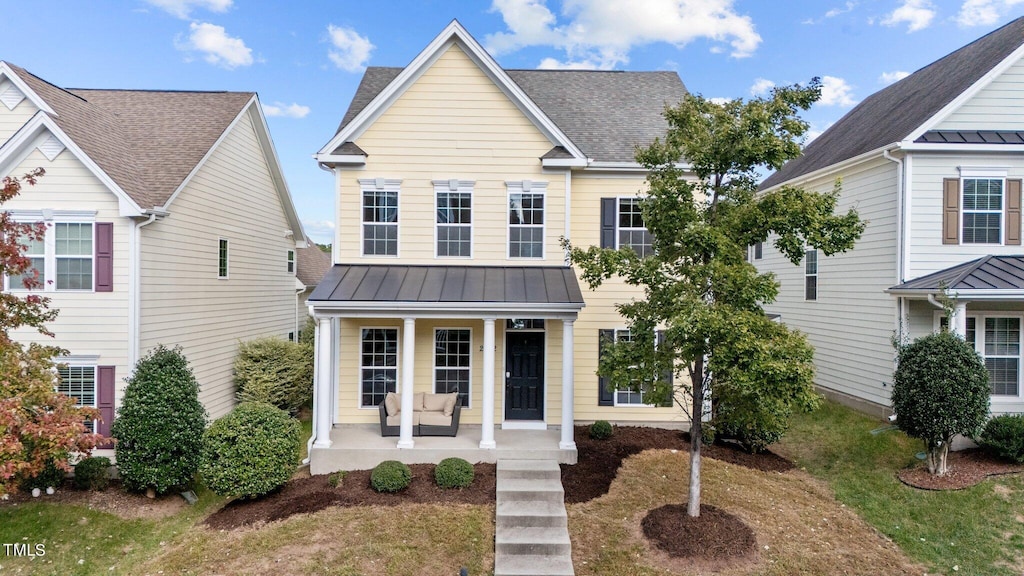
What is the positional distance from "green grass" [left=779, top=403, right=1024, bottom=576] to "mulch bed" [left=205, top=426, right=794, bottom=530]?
47.3 inches

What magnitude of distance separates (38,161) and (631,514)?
47.0ft

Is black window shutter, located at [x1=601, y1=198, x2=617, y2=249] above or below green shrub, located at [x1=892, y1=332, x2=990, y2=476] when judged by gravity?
above

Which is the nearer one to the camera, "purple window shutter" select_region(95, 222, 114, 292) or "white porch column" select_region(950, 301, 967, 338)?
"white porch column" select_region(950, 301, 967, 338)

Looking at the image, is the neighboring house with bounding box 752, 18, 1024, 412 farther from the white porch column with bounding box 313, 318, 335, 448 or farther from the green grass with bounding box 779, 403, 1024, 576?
the white porch column with bounding box 313, 318, 335, 448

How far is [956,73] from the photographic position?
45.2ft

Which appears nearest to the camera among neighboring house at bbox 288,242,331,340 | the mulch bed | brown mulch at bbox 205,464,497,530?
brown mulch at bbox 205,464,497,530

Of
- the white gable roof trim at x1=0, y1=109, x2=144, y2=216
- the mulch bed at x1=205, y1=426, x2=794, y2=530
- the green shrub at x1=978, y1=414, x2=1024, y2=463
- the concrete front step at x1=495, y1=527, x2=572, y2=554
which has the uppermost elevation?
the white gable roof trim at x1=0, y1=109, x2=144, y2=216

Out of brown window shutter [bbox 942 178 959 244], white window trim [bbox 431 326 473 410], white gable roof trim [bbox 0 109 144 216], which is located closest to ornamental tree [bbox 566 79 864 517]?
white window trim [bbox 431 326 473 410]

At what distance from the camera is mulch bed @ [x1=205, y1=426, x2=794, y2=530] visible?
27.5 feet

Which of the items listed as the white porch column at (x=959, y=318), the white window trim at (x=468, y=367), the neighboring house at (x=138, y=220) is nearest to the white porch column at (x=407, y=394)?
the white window trim at (x=468, y=367)

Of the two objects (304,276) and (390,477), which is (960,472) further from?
(304,276)

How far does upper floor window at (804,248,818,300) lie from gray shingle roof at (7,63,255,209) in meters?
18.6

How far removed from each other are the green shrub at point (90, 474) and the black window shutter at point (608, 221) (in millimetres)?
11821

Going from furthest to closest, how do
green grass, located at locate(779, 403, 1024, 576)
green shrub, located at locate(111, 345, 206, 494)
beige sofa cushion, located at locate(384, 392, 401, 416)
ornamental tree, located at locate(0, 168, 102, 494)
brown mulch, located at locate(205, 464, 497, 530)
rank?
beige sofa cushion, located at locate(384, 392, 401, 416), green shrub, located at locate(111, 345, 206, 494), brown mulch, located at locate(205, 464, 497, 530), green grass, located at locate(779, 403, 1024, 576), ornamental tree, located at locate(0, 168, 102, 494)
